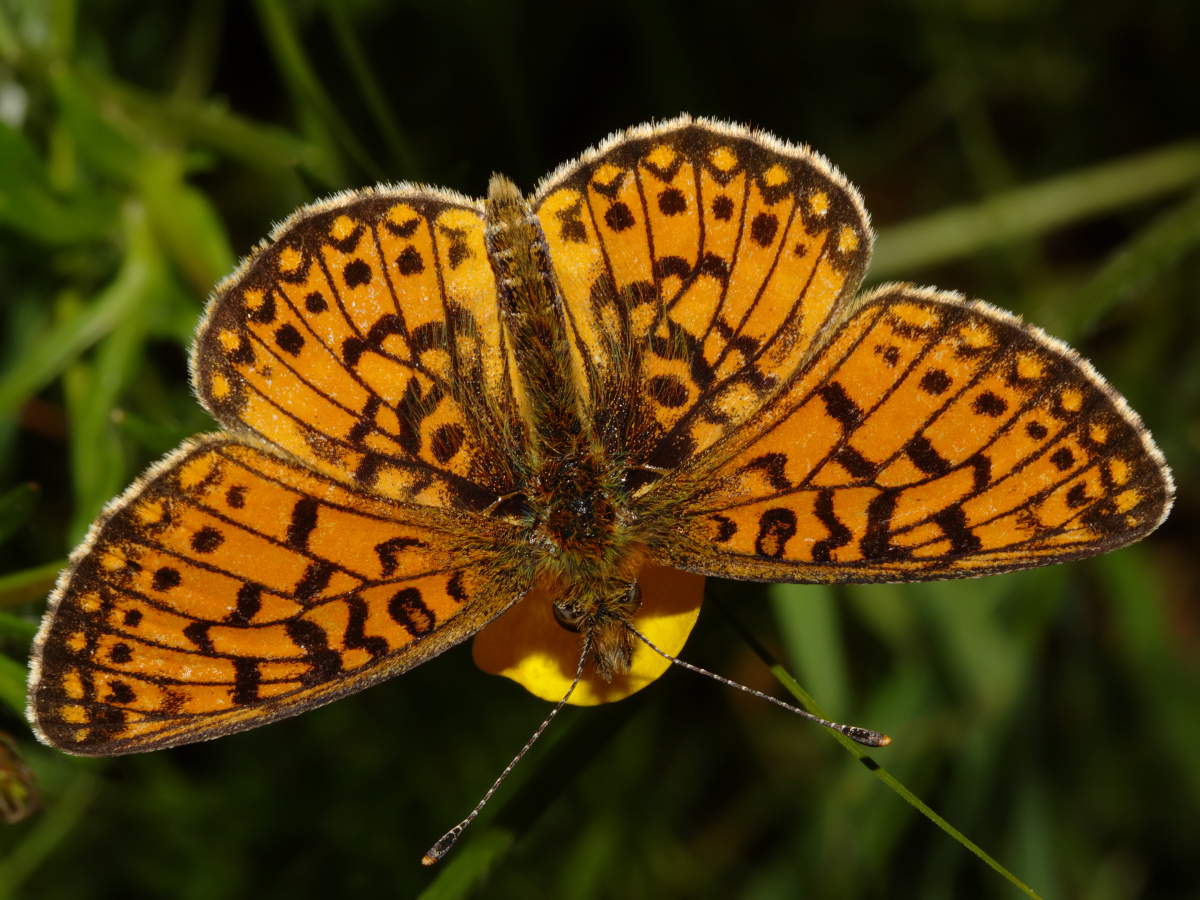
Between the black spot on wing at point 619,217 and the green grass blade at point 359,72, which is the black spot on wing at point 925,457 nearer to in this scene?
the black spot on wing at point 619,217

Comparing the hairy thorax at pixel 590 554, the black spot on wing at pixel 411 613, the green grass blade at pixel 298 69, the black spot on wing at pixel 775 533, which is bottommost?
the black spot on wing at pixel 411 613

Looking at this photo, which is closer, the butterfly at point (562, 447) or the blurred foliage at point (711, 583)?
the butterfly at point (562, 447)

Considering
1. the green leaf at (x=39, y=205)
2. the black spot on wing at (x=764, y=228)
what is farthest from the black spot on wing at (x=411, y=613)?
the green leaf at (x=39, y=205)

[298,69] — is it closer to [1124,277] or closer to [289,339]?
[289,339]

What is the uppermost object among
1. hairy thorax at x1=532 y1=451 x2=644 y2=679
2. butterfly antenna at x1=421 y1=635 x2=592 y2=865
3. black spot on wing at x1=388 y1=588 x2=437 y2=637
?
hairy thorax at x1=532 y1=451 x2=644 y2=679

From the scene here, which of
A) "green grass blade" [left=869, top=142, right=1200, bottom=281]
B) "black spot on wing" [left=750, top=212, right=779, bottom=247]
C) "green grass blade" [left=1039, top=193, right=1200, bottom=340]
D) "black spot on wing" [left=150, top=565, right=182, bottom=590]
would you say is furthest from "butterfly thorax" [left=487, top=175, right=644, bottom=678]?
"green grass blade" [left=869, top=142, right=1200, bottom=281]

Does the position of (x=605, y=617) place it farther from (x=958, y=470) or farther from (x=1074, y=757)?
(x=1074, y=757)

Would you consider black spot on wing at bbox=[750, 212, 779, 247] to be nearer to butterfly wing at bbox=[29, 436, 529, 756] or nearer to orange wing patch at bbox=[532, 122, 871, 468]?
orange wing patch at bbox=[532, 122, 871, 468]
